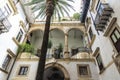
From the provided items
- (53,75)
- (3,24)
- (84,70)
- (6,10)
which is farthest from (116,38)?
(6,10)

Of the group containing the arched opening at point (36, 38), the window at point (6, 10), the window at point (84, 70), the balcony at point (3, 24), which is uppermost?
the arched opening at point (36, 38)

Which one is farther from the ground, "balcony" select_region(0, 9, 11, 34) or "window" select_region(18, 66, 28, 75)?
"balcony" select_region(0, 9, 11, 34)

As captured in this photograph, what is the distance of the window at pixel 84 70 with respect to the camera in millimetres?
14859

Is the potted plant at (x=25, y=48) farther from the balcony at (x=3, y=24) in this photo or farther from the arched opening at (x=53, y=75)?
the balcony at (x=3, y=24)

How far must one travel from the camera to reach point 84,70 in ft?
50.0

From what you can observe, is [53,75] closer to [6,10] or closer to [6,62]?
[6,62]

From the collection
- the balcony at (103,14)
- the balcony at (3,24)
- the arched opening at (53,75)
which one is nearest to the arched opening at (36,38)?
the arched opening at (53,75)

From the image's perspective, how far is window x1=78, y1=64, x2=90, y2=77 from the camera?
48.8 feet

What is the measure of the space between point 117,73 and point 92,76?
15.7ft

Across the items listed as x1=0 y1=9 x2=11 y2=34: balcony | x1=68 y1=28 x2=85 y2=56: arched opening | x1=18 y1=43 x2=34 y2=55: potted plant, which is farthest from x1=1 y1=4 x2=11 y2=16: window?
x1=68 y1=28 x2=85 y2=56: arched opening

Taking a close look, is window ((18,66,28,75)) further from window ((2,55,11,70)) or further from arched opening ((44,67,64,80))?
arched opening ((44,67,64,80))

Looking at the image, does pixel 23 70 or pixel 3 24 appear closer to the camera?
pixel 3 24

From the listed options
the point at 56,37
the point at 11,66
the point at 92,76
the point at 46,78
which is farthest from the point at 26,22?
the point at 92,76

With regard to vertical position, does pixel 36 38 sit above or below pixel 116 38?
above
